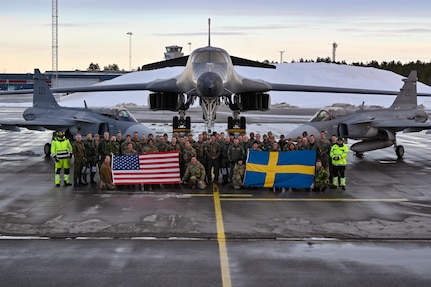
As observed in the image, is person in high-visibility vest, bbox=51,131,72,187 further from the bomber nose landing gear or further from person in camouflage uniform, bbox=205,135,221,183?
the bomber nose landing gear

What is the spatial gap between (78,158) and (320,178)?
6.46 m

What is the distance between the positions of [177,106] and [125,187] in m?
15.9

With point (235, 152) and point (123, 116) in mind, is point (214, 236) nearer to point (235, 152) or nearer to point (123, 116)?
point (235, 152)

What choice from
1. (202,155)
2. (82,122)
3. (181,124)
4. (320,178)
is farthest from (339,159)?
(181,124)

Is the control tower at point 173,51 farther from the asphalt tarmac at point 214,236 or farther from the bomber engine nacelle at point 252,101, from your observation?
the asphalt tarmac at point 214,236

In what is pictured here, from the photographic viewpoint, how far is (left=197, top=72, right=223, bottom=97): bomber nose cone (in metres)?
22.6

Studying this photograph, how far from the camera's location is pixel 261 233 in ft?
31.7

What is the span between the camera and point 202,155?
14.5m

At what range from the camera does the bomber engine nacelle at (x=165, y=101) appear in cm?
2970

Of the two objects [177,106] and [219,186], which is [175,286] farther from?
[177,106]

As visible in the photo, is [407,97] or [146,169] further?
[407,97]

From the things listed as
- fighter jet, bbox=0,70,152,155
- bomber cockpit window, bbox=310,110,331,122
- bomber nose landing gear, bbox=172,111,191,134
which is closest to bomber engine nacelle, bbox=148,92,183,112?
bomber nose landing gear, bbox=172,111,191,134

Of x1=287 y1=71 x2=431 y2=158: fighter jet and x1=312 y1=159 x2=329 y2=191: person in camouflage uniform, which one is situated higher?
x1=287 y1=71 x2=431 y2=158: fighter jet

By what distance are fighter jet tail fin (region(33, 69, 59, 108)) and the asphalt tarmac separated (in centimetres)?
770
